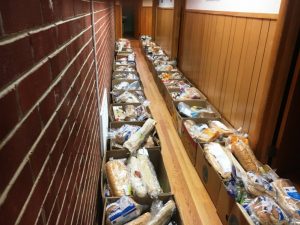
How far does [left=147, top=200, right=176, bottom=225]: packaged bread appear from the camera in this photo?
5.30ft

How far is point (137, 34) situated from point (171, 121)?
29.6 ft

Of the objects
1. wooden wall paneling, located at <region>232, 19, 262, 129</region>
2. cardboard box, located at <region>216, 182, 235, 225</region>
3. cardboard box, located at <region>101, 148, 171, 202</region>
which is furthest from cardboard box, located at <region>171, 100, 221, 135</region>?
cardboard box, located at <region>216, 182, 235, 225</region>

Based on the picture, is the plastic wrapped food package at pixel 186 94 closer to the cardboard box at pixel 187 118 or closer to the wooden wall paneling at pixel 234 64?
the cardboard box at pixel 187 118

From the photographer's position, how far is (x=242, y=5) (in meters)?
2.59

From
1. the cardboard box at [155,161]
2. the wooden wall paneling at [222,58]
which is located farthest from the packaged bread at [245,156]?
the wooden wall paneling at [222,58]

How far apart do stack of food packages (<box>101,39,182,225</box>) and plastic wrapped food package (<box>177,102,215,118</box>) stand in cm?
47

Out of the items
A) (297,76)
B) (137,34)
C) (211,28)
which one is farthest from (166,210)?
(137,34)

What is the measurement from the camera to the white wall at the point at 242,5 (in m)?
2.10

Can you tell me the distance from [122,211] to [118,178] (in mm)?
349

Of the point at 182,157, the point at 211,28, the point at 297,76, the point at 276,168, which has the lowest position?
Answer: the point at 182,157

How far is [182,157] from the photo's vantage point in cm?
283

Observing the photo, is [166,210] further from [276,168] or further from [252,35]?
[252,35]

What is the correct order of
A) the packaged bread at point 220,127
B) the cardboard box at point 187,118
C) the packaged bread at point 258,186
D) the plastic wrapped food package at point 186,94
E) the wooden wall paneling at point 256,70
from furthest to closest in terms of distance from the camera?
the plastic wrapped food package at point 186,94 < the cardboard box at point 187,118 < the packaged bread at point 220,127 < the wooden wall paneling at point 256,70 < the packaged bread at point 258,186

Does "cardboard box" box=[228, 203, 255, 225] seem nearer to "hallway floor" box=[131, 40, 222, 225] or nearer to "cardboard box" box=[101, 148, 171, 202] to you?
"hallway floor" box=[131, 40, 222, 225]
